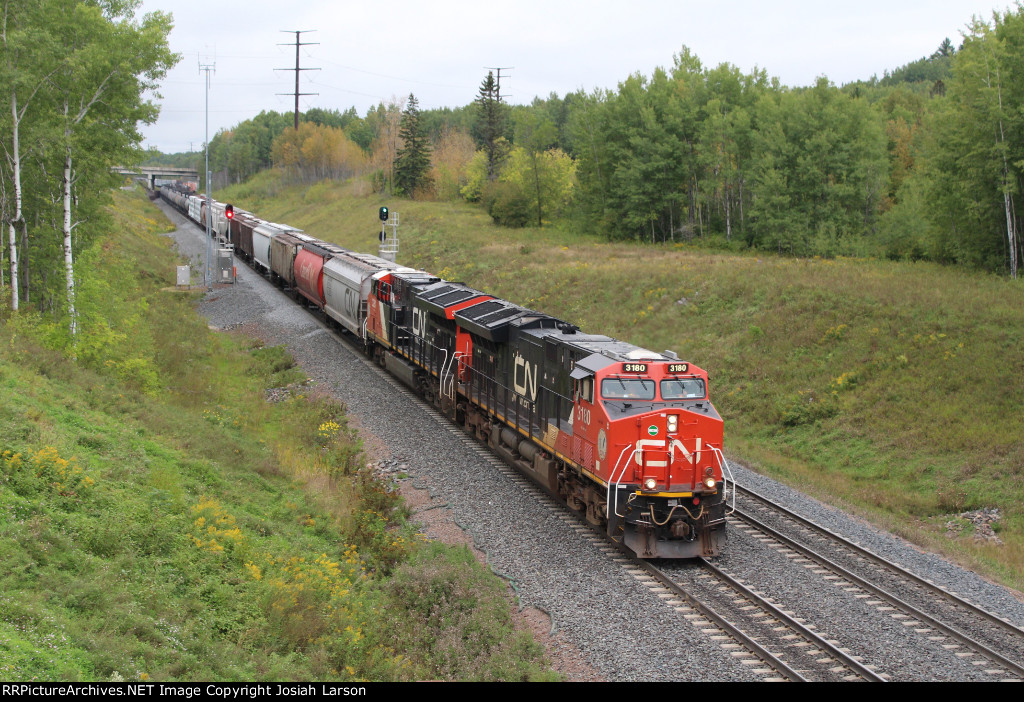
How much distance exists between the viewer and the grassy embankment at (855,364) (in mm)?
19812

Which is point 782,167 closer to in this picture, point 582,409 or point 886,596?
point 582,409

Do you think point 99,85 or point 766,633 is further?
point 99,85

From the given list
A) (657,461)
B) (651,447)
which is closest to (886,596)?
(657,461)

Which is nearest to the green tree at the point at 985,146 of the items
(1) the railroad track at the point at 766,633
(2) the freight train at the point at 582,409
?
(2) the freight train at the point at 582,409

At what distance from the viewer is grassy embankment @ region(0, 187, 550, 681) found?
29.9ft

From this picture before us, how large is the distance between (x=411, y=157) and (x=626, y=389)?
254 ft

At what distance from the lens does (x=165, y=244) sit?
229ft

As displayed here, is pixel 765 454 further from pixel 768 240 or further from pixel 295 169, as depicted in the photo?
pixel 295 169

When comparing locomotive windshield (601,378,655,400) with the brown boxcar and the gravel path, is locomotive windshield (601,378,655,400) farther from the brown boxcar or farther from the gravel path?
the brown boxcar

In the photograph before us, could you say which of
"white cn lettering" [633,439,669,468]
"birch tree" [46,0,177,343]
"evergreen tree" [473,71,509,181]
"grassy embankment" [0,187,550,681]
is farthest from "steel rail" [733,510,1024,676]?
"evergreen tree" [473,71,509,181]

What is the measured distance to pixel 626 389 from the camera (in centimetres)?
1499

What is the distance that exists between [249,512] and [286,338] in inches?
840

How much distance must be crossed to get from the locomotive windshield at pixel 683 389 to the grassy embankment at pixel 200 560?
15.5 ft

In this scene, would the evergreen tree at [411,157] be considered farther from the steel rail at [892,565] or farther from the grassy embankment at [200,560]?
the steel rail at [892,565]
